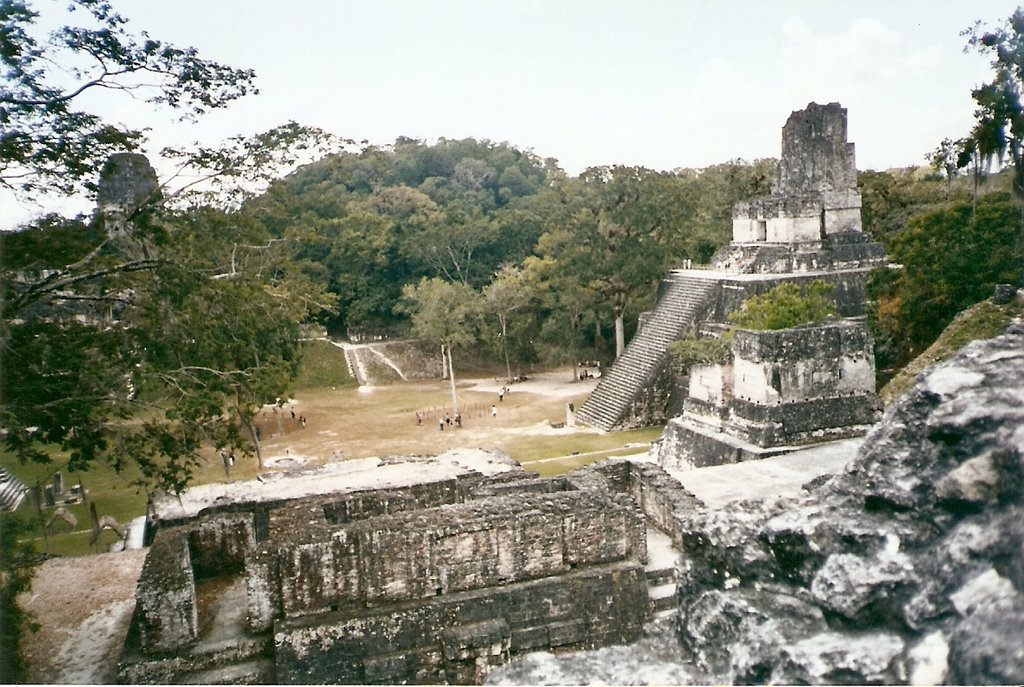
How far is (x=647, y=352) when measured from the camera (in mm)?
21812

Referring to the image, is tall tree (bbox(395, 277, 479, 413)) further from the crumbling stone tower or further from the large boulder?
the large boulder

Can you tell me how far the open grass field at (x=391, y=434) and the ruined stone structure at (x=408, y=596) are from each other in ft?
20.1

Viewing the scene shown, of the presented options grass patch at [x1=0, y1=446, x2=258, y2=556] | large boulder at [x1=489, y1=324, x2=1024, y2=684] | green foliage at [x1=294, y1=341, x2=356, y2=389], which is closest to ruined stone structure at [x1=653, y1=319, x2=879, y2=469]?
grass patch at [x1=0, y1=446, x2=258, y2=556]

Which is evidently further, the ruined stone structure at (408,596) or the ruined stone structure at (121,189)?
the ruined stone structure at (121,189)

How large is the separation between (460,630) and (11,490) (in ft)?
38.8

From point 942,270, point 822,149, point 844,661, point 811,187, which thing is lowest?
point 844,661

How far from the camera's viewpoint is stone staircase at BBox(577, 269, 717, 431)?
20.5 meters

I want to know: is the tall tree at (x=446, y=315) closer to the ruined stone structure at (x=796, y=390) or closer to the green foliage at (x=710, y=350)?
the green foliage at (x=710, y=350)

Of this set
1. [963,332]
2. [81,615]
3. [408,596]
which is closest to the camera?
[408,596]

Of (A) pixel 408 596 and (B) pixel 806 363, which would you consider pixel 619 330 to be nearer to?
(B) pixel 806 363

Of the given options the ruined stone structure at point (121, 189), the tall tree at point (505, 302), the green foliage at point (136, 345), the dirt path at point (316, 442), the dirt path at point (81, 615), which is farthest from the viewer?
the tall tree at point (505, 302)

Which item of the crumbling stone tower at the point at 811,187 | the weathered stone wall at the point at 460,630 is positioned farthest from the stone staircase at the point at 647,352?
the weathered stone wall at the point at 460,630

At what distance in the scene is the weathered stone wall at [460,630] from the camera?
694 cm

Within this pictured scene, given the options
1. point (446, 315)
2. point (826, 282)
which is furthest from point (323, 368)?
point (826, 282)
